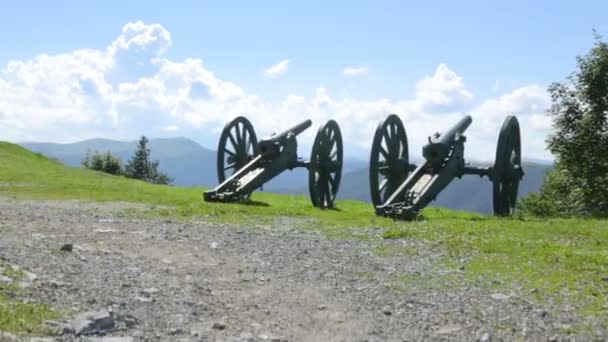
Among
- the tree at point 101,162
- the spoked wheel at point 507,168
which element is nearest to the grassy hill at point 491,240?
the spoked wheel at point 507,168

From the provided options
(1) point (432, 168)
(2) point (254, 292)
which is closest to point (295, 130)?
(1) point (432, 168)

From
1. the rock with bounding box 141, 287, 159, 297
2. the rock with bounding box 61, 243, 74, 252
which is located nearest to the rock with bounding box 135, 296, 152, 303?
the rock with bounding box 141, 287, 159, 297

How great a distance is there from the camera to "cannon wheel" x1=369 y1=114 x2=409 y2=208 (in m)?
21.6

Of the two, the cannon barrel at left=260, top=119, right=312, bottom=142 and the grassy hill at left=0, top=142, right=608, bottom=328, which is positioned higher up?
the cannon barrel at left=260, top=119, right=312, bottom=142

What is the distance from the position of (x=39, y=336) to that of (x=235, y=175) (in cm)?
1723

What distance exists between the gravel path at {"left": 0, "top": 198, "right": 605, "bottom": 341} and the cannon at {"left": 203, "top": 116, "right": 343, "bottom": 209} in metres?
10.1

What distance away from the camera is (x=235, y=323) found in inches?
288

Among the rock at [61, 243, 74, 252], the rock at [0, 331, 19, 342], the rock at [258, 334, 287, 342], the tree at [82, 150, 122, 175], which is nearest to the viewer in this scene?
the rock at [0, 331, 19, 342]

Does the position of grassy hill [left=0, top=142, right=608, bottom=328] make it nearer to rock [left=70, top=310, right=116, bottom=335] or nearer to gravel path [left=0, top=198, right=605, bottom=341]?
gravel path [left=0, top=198, right=605, bottom=341]

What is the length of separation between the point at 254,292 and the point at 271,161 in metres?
16.1

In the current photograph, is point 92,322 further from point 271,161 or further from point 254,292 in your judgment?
point 271,161

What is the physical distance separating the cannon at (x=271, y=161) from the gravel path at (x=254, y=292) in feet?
33.2

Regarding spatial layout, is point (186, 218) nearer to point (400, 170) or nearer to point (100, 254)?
point (100, 254)

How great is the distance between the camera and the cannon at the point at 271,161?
23359 millimetres
